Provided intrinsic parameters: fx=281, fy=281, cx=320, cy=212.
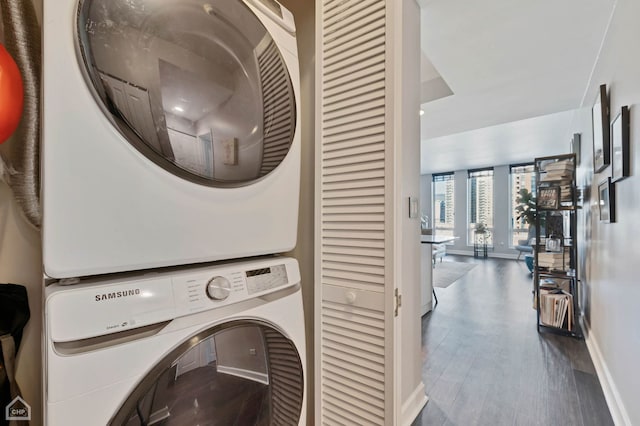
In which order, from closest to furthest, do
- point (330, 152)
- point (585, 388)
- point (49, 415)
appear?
point (49, 415), point (330, 152), point (585, 388)

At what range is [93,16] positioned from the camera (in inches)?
21.7

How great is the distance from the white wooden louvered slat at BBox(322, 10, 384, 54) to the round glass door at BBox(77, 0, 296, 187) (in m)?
0.29

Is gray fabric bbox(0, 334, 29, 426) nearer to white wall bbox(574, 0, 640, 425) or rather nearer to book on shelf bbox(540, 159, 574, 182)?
white wall bbox(574, 0, 640, 425)

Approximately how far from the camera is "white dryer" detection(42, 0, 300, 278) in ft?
1.74

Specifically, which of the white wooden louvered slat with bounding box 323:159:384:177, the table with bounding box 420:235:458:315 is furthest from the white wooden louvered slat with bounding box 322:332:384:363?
the table with bounding box 420:235:458:315

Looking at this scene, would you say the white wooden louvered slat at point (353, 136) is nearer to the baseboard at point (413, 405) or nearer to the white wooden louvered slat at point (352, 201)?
the white wooden louvered slat at point (352, 201)

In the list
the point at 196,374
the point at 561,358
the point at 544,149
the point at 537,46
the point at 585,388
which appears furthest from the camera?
the point at 544,149

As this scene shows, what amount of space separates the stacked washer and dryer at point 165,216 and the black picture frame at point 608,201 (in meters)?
2.18

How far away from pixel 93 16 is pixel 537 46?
2.81 m

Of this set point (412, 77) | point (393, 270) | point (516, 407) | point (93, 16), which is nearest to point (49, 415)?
point (93, 16)

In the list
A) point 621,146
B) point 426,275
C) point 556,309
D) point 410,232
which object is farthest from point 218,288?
point 556,309

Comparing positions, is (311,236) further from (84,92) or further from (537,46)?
(537,46)

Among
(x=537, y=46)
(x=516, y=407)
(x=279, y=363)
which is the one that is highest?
(x=537, y=46)

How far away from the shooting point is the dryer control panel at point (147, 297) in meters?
0.52
